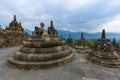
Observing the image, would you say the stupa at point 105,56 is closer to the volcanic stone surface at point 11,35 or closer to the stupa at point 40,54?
the stupa at point 40,54

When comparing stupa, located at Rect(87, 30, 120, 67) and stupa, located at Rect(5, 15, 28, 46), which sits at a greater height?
stupa, located at Rect(5, 15, 28, 46)

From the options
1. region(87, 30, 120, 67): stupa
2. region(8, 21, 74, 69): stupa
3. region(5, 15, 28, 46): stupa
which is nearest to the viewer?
region(8, 21, 74, 69): stupa

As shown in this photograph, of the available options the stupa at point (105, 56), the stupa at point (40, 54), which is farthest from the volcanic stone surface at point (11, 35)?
the stupa at point (105, 56)

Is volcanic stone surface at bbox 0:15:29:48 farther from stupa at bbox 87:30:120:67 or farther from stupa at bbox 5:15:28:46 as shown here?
stupa at bbox 87:30:120:67

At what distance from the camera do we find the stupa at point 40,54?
6.04 meters

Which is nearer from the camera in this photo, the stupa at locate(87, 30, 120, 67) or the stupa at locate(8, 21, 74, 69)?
the stupa at locate(8, 21, 74, 69)

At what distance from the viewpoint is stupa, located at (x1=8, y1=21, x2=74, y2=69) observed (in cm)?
604

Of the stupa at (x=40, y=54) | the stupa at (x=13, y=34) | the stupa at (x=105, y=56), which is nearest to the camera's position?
the stupa at (x=40, y=54)

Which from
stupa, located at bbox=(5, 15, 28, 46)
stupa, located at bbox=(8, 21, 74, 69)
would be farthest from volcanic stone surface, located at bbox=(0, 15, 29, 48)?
stupa, located at bbox=(8, 21, 74, 69)

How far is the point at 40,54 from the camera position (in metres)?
6.46

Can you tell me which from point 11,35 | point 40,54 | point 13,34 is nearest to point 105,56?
point 40,54

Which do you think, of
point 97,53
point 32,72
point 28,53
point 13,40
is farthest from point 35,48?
point 13,40

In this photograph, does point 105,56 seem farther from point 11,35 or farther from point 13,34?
point 13,34

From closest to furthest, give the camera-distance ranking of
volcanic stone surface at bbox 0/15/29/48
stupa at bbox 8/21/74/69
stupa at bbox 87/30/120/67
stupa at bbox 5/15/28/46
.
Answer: stupa at bbox 8/21/74/69, stupa at bbox 87/30/120/67, volcanic stone surface at bbox 0/15/29/48, stupa at bbox 5/15/28/46
